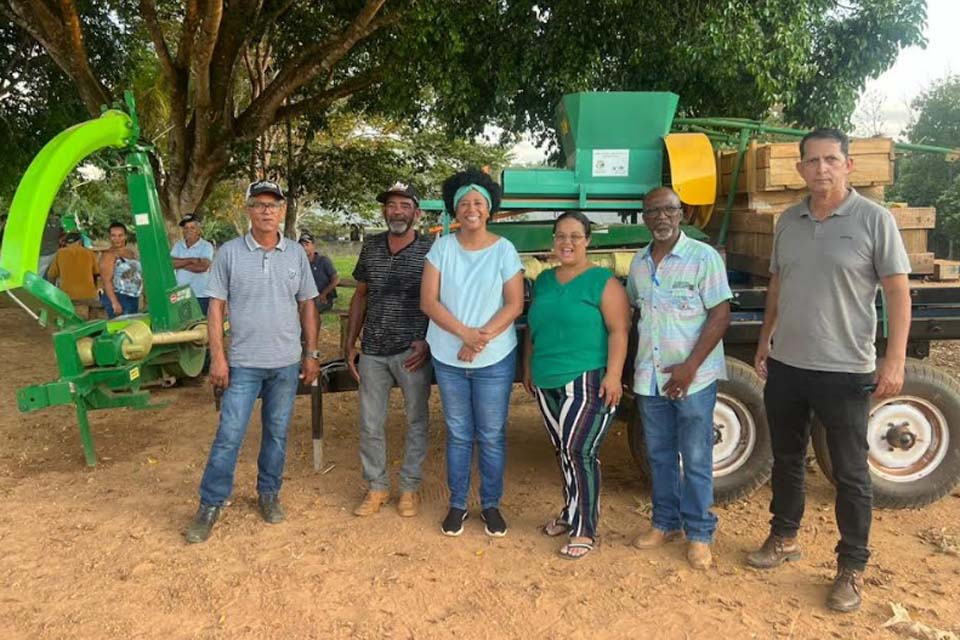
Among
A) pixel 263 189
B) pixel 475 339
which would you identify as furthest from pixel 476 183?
pixel 263 189

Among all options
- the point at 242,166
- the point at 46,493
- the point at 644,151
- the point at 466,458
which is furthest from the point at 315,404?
the point at 242,166

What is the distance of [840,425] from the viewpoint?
9.73ft

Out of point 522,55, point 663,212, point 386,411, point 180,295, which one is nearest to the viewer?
point 663,212

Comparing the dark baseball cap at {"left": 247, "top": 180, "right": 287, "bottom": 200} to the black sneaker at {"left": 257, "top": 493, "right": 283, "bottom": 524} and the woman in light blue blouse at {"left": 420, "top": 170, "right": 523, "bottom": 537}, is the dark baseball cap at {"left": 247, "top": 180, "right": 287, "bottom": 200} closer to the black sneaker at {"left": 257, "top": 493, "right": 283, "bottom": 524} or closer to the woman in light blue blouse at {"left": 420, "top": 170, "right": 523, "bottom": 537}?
the woman in light blue blouse at {"left": 420, "top": 170, "right": 523, "bottom": 537}

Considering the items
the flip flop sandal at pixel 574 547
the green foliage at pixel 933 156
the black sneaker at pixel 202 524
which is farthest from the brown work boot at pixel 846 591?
the green foliage at pixel 933 156

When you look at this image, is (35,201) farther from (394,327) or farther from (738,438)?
(738,438)

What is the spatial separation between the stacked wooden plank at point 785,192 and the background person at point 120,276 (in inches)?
235

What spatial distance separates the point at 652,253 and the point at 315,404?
207cm

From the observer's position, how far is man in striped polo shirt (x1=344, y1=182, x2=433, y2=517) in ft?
12.3

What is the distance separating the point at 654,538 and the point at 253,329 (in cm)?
209

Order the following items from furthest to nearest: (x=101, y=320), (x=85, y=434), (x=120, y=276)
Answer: (x=120, y=276) → (x=85, y=434) → (x=101, y=320)

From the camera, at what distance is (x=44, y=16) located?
788 cm

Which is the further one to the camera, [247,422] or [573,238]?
[247,422]

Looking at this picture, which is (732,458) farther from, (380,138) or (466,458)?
(380,138)
